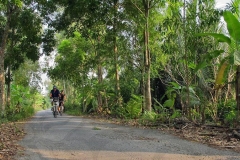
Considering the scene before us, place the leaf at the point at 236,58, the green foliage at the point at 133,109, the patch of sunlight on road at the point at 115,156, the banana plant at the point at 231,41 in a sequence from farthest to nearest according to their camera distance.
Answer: the green foliage at the point at 133,109 < the banana plant at the point at 231,41 < the leaf at the point at 236,58 < the patch of sunlight on road at the point at 115,156

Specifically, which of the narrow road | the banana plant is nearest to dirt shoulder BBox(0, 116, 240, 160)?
the narrow road

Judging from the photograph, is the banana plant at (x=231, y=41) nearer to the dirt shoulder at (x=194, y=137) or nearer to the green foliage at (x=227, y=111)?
the dirt shoulder at (x=194, y=137)

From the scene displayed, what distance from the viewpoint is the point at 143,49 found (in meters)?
15.1

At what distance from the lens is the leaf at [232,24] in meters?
8.98

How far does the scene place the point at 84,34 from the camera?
1703 cm

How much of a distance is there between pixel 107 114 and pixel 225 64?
10608 millimetres

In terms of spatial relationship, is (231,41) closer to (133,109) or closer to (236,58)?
(236,58)

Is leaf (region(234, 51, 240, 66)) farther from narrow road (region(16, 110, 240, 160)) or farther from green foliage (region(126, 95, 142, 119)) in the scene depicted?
green foliage (region(126, 95, 142, 119))

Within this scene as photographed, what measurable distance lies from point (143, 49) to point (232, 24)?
21.0 feet

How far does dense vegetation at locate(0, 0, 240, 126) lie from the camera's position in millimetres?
11023

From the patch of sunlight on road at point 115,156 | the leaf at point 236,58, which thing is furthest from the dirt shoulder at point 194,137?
the leaf at point 236,58

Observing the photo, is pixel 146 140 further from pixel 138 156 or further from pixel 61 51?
pixel 61 51

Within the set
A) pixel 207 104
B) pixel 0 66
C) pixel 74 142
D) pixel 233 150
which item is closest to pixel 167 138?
pixel 233 150

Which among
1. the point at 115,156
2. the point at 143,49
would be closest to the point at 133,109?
the point at 143,49
